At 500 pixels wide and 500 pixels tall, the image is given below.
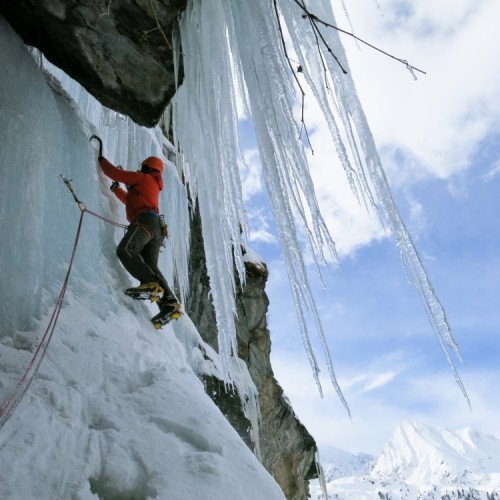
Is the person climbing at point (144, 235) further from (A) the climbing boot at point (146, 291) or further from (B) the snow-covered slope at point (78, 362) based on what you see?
(B) the snow-covered slope at point (78, 362)

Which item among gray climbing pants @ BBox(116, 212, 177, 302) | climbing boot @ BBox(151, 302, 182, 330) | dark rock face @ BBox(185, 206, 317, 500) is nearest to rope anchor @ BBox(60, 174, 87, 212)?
gray climbing pants @ BBox(116, 212, 177, 302)

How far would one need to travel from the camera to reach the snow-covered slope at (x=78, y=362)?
6.79 ft

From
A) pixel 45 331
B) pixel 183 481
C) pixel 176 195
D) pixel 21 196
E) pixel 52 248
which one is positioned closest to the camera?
pixel 183 481

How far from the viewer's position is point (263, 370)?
10.6 m

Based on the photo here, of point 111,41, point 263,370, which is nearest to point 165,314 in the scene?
point 111,41

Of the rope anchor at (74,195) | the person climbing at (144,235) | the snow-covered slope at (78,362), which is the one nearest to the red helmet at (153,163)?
the person climbing at (144,235)

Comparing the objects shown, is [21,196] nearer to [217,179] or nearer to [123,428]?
[217,179]

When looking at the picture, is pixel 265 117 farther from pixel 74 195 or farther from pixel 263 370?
pixel 263 370

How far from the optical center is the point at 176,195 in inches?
279

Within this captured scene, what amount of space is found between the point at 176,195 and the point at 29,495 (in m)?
5.53

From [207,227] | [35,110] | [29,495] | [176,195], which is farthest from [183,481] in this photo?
[176,195]

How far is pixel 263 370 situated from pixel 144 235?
6851 mm

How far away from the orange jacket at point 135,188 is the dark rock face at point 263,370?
461 cm

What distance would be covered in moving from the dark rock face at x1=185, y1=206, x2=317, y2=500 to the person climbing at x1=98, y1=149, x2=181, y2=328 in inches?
180
